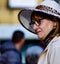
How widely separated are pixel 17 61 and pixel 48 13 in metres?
3.06

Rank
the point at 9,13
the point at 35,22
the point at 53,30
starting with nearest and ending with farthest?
the point at 53,30 < the point at 35,22 < the point at 9,13

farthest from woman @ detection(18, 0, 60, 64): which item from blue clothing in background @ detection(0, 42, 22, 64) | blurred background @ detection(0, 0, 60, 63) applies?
blurred background @ detection(0, 0, 60, 63)

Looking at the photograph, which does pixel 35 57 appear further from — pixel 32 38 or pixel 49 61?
pixel 32 38

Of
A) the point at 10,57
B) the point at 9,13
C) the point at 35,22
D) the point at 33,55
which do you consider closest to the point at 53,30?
the point at 35,22

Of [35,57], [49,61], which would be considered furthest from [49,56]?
[35,57]

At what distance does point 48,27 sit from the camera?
373 cm

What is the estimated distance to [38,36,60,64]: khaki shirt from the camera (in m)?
3.41

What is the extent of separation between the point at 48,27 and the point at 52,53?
363 millimetres

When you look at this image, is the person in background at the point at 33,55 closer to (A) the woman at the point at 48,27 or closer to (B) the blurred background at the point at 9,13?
(A) the woman at the point at 48,27

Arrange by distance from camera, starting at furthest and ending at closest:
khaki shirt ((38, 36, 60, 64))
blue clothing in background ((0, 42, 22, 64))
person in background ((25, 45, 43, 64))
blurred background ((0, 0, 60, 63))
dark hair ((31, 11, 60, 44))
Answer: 1. blurred background ((0, 0, 60, 63))
2. blue clothing in background ((0, 42, 22, 64))
3. person in background ((25, 45, 43, 64))
4. dark hair ((31, 11, 60, 44))
5. khaki shirt ((38, 36, 60, 64))

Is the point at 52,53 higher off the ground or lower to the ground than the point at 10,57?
higher

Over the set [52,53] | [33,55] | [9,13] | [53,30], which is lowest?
[9,13]

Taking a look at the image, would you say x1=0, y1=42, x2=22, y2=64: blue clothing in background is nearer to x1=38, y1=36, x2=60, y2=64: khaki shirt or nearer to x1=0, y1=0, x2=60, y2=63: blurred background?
x1=38, y1=36, x2=60, y2=64: khaki shirt

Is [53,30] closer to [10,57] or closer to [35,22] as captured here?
[35,22]
